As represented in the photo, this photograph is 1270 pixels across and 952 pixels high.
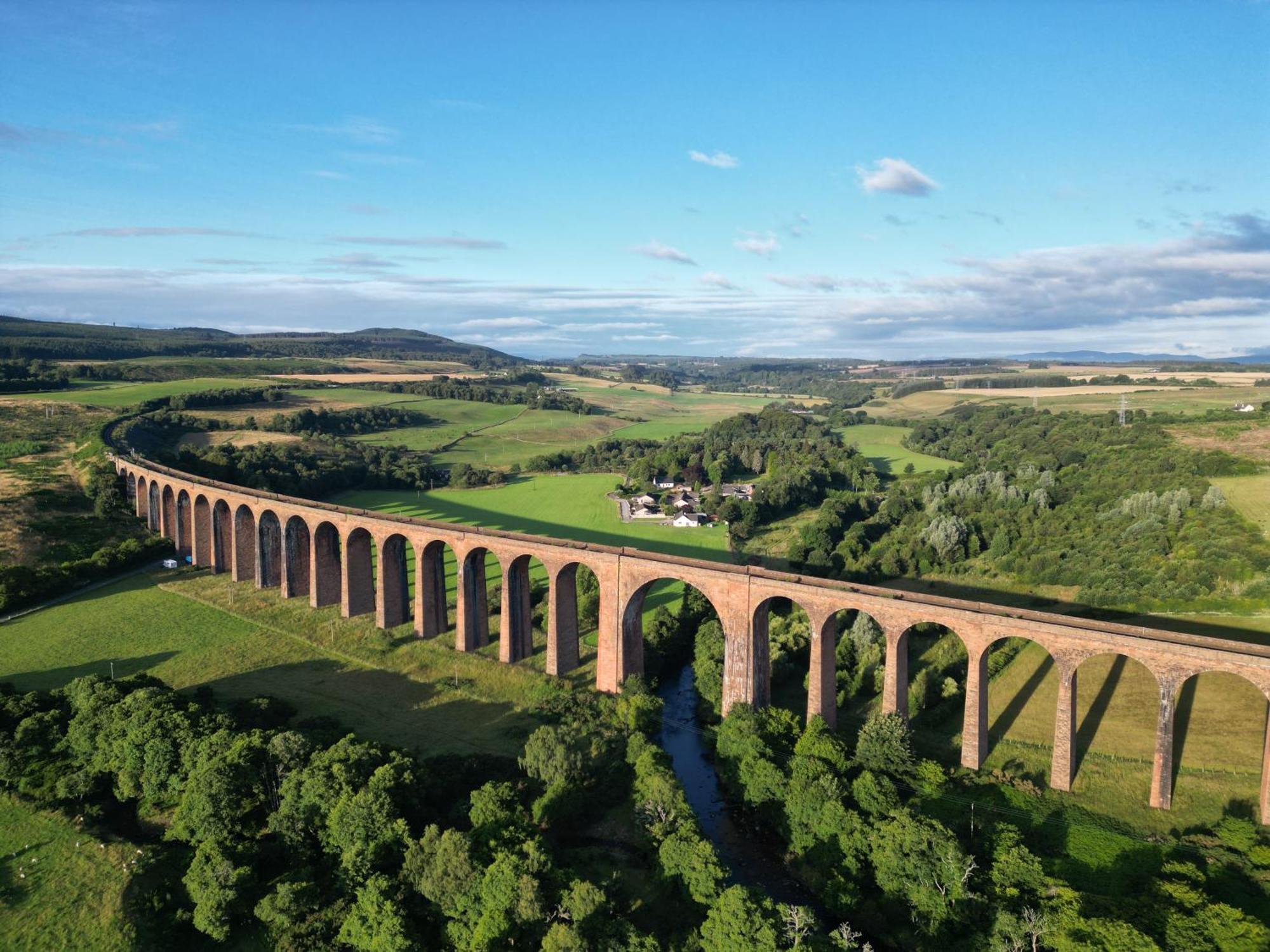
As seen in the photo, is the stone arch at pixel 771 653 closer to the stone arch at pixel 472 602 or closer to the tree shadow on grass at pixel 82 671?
the stone arch at pixel 472 602

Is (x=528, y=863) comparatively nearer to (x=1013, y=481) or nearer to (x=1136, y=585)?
(x=1136, y=585)

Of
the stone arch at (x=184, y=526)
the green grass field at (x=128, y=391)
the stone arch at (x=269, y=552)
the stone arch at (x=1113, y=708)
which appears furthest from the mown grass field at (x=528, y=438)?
the stone arch at (x=1113, y=708)

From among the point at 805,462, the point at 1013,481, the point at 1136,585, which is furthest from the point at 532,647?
the point at 805,462

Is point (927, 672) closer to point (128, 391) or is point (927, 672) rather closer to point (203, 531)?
point (203, 531)

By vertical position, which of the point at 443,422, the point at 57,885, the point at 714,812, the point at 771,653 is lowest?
the point at 714,812

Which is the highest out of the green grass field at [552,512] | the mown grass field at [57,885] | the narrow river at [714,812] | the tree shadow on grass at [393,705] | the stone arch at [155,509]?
the stone arch at [155,509]

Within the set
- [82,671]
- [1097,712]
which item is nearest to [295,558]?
[82,671]

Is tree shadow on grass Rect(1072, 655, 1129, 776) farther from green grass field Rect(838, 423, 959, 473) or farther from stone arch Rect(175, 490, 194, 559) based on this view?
stone arch Rect(175, 490, 194, 559)

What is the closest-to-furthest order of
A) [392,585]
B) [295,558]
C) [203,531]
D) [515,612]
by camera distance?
[515,612] → [392,585] → [295,558] → [203,531]
